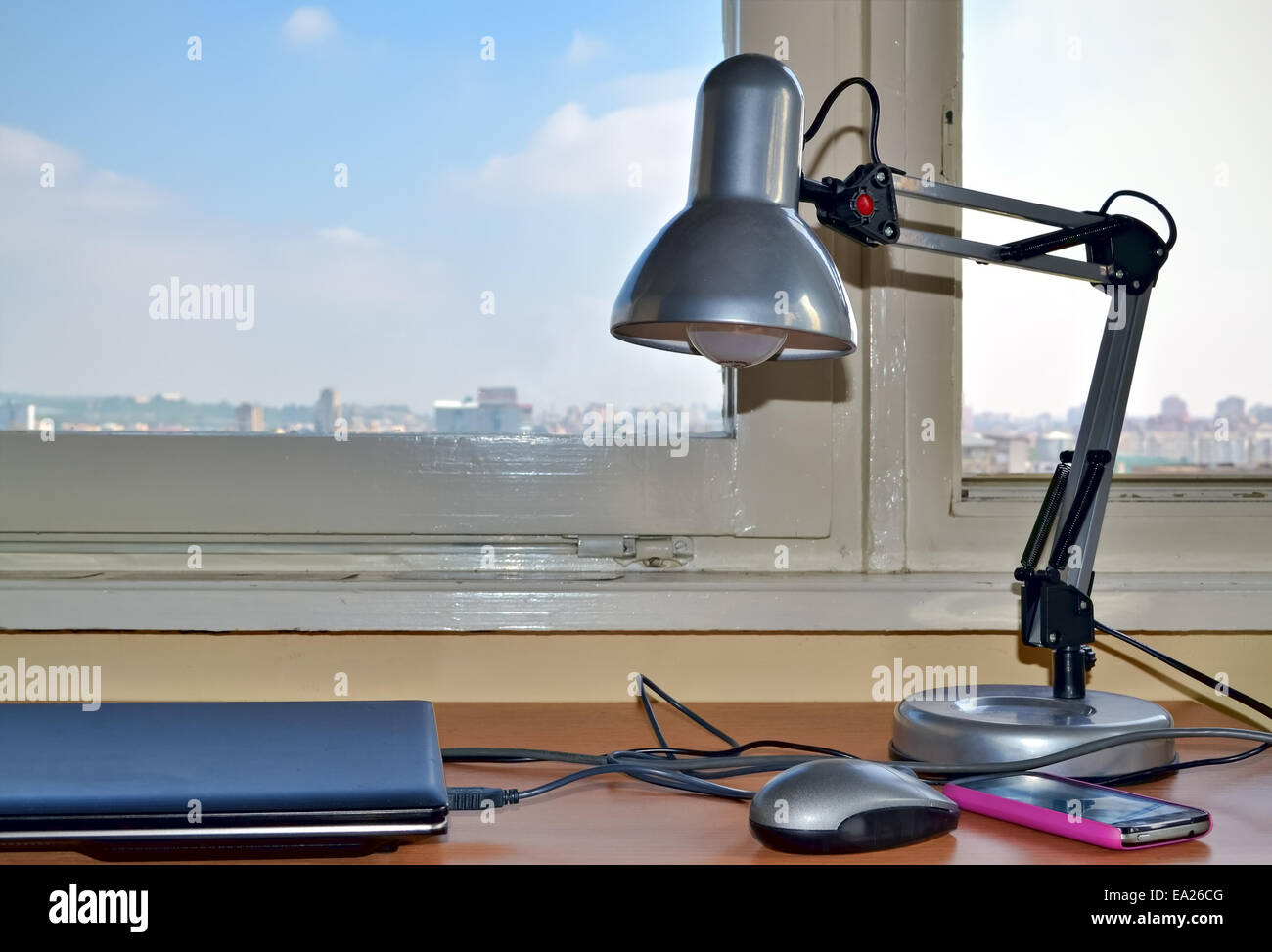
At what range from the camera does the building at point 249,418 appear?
3.62 ft

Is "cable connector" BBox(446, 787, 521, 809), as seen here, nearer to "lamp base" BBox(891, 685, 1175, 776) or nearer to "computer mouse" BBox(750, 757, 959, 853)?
"computer mouse" BBox(750, 757, 959, 853)

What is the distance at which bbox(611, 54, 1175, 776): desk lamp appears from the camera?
0.58m

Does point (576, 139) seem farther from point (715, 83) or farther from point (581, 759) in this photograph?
point (581, 759)

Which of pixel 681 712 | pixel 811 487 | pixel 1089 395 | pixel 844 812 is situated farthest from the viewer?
pixel 811 487

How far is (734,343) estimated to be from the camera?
64 centimetres

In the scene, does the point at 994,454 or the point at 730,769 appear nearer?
the point at 730,769

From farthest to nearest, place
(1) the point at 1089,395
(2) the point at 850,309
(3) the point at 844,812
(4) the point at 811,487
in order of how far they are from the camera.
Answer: (4) the point at 811,487 < (1) the point at 1089,395 < (2) the point at 850,309 < (3) the point at 844,812

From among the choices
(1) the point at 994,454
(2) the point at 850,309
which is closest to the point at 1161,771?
(2) the point at 850,309

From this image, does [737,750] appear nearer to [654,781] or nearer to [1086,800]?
[654,781]

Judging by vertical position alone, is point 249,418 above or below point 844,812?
above

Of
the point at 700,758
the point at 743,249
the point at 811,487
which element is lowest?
the point at 700,758

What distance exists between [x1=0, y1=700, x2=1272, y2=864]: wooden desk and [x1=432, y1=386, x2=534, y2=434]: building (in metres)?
0.34

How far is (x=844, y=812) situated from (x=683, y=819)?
0.11m

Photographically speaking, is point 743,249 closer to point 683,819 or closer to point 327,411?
point 683,819
